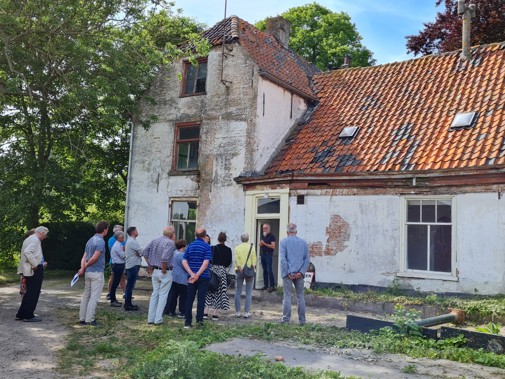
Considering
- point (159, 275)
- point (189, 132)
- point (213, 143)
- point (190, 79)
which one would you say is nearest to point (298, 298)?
point (159, 275)

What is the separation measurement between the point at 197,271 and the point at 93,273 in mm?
1986

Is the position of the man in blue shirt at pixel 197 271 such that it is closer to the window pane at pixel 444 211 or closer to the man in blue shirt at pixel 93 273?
the man in blue shirt at pixel 93 273

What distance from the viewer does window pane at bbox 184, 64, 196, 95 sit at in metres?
17.4

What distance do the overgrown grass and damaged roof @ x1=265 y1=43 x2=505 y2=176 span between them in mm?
5903

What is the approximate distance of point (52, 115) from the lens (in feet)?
62.3

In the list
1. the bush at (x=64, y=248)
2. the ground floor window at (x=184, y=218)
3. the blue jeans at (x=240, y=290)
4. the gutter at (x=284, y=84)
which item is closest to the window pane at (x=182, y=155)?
the ground floor window at (x=184, y=218)

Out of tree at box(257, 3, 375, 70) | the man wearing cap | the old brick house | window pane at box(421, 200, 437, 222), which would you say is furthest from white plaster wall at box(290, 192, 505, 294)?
tree at box(257, 3, 375, 70)

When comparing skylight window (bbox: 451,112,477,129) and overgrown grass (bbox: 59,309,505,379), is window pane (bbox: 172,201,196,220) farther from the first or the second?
skylight window (bbox: 451,112,477,129)

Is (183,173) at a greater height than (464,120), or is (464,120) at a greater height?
(464,120)

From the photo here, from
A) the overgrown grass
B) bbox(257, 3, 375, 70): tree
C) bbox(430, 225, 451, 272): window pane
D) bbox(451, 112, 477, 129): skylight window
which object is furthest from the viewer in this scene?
bbox(257, 3, 375, 70): tree

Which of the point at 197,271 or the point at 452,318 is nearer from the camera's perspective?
the point at 197,271

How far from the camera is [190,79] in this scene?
17.5m

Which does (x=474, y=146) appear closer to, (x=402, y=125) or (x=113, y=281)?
(x=402, y=125)

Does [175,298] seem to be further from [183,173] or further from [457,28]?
[457,28]
